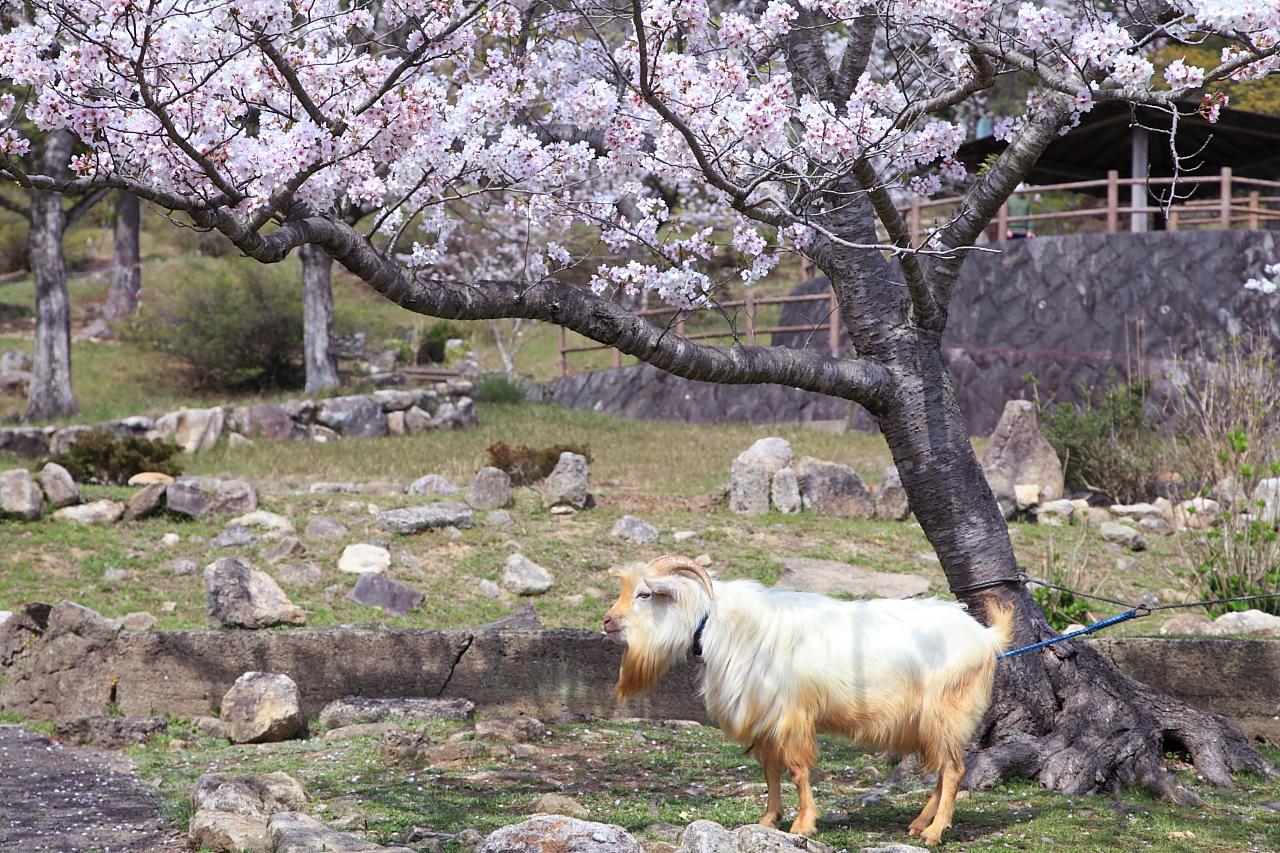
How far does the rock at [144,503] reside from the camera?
12227mm

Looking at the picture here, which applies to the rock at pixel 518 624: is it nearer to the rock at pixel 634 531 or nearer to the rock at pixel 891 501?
the rock at pixel 634 531

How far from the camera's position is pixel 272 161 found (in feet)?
17.5

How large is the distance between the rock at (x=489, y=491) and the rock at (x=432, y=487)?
2.60ft

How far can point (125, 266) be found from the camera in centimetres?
3347

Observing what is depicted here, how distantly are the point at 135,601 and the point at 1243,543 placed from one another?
7778 millimetres

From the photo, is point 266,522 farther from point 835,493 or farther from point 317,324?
point 317,324

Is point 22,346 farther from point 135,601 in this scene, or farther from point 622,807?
point 622,807

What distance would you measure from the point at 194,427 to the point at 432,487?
5675 millimetres

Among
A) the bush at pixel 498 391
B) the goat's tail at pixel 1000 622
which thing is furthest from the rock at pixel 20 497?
the bush at pixel 498 391

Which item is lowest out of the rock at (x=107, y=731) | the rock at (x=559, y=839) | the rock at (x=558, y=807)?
the rock at (x=107, y=731)

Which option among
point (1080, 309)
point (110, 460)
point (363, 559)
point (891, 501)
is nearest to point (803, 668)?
point (363, 559)

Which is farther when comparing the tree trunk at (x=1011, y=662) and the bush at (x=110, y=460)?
the bush at (x=110, y=460)

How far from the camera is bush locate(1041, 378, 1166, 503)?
1439 cm

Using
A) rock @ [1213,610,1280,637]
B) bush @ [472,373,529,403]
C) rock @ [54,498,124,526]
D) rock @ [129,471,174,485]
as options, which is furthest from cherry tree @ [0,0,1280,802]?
bush @ [472,373,529,403]
